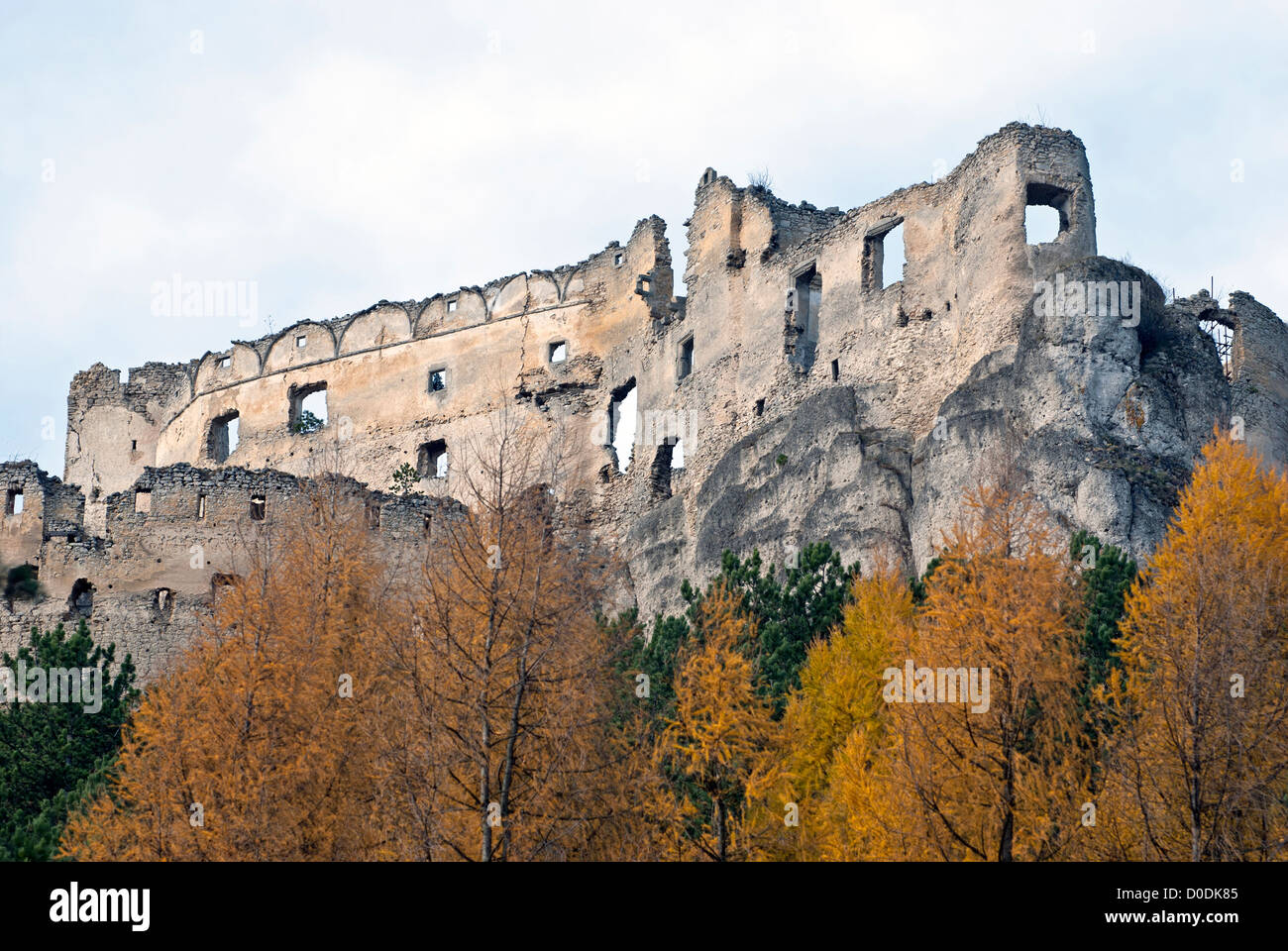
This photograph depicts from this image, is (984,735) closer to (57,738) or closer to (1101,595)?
(1101,595)

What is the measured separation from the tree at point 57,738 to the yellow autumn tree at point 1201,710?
13359 millimetres

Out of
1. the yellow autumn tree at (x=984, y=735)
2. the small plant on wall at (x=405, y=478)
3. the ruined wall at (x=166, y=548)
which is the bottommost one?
the yellow autumn tree at (x=984, y=735)

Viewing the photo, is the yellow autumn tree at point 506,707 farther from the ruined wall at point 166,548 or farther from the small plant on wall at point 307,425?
the small plant on wall at point 307,425

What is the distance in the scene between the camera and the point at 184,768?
19781 millimetres

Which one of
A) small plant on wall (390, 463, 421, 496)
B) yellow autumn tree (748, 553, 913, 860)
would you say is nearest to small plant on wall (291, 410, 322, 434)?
small plant on wall (390, 463, 421, 496)

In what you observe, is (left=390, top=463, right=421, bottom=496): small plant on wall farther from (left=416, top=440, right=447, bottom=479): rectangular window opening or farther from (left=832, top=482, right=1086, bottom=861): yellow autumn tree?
(left=832, top=482, right=1086, bottom=861): yellow autumn tree

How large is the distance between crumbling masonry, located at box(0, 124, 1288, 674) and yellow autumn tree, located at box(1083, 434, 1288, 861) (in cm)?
546

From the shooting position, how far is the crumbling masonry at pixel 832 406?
93.5ft

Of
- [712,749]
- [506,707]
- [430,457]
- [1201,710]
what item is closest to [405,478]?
[430,457]

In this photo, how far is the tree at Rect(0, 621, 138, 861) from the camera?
2478cm

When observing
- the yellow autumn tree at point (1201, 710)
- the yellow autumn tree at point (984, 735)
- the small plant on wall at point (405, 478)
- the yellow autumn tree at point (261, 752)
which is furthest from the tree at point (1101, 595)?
the small plant on wall at point (405, 478)
